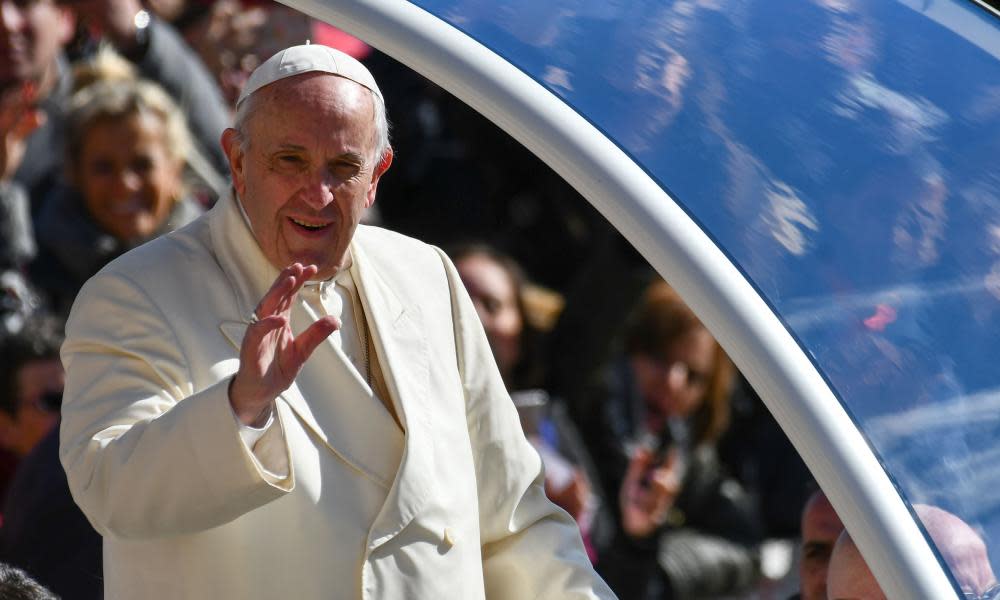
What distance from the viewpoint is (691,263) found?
2.43m

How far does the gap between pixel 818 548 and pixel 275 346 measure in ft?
5.95

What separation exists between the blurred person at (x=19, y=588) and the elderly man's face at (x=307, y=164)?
121cm

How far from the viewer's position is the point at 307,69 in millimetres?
2457

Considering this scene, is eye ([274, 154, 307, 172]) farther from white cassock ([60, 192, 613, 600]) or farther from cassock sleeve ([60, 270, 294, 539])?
cassock sleeve ([60, 270, 294, 539])

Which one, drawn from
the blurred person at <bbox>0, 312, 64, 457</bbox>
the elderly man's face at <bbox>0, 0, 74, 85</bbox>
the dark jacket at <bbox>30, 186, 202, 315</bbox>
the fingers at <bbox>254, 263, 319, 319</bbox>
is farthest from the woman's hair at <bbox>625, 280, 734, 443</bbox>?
the fingers at <bbox>254, 263, 319, 319</bbox>

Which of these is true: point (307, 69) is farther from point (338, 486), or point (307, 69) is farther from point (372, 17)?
point (338, 486)

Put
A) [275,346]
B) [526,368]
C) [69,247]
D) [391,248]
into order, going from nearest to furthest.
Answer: [275,346] < [391,248] < [69,247] < [526,368]

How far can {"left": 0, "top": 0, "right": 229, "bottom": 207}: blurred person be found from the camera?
15.3ft

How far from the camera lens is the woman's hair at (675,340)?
5.34 metres

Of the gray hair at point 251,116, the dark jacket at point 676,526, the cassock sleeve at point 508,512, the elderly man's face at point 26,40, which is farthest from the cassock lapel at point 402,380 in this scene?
the dark jacket at point 676,526

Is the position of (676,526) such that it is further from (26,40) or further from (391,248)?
(391,248)

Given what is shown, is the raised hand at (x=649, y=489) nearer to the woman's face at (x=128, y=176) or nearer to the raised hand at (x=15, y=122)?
the woman's face at (x=128, y=176)

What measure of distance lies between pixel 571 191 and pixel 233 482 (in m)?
3.57

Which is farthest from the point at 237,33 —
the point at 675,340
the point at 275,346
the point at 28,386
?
the point at 275,346
